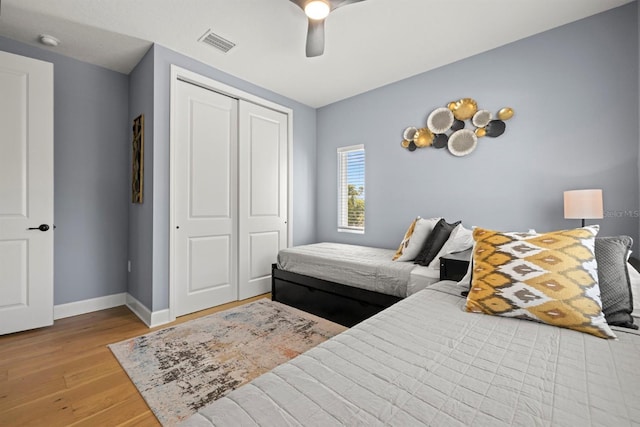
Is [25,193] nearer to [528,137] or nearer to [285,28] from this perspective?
[285,28]

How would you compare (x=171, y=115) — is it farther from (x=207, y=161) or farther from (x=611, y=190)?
(x=611, y=190)

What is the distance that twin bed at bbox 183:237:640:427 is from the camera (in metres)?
0.71

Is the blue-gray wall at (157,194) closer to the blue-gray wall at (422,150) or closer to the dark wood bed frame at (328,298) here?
the blue-gray wall at (422,150)

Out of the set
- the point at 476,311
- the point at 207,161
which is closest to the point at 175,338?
the point at 207,161

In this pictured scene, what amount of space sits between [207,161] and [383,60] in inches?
85.8

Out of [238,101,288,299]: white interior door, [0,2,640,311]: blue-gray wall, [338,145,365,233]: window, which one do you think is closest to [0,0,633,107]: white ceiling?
[0,2,640,311]: blue-gray wall

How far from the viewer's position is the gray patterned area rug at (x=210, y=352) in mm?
1663

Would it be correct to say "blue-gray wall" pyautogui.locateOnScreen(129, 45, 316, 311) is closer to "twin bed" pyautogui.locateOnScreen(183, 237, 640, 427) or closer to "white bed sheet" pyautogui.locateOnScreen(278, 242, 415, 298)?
"white bed sheet" pyautogui.locateOnScreen(278, 242, 415, 298)

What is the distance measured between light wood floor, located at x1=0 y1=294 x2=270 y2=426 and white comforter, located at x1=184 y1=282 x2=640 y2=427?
116cm

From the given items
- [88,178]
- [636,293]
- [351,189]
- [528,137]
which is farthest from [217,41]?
[636,293]

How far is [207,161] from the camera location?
123 inches

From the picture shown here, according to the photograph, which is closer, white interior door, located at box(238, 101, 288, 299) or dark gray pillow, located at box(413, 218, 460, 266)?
dark gray pillow, located at box(413, 218, 460, 266)

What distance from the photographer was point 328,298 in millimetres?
2773

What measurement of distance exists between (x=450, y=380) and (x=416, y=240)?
1950 mm
